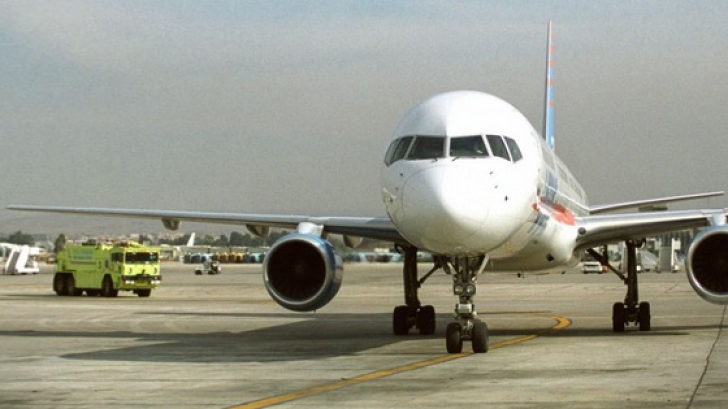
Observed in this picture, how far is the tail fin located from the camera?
3534cm

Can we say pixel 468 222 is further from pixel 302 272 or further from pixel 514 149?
pixel 302 272

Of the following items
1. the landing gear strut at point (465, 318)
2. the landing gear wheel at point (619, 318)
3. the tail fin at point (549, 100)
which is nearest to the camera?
the landing gear strut at point (465, 318)

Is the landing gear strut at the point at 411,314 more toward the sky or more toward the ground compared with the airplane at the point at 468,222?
more toward the ground

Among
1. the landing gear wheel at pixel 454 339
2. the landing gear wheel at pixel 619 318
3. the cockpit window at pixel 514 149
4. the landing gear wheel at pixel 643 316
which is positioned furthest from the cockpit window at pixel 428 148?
the landing gear wheel at pixel 643 316

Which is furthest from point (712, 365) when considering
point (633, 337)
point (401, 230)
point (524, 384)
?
point (633, 337)

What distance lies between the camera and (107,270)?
46.7m

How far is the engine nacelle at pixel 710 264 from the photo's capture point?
65.8ft

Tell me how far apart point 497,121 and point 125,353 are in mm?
6844

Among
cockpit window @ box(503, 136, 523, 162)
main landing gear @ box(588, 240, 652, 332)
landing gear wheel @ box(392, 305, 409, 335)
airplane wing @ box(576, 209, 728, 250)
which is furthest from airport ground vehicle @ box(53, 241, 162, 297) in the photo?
cockpit window @ box(503, 136, 523, 162)

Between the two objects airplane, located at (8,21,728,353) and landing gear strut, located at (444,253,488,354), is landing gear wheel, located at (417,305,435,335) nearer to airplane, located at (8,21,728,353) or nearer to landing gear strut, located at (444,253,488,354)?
airplane, located at (8,21,728,353)

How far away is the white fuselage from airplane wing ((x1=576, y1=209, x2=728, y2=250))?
3297mm

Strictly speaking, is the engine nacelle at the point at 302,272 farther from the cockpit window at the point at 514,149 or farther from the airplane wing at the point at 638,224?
the airplane wing at the point at 638,224

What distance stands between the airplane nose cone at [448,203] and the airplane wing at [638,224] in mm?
6444

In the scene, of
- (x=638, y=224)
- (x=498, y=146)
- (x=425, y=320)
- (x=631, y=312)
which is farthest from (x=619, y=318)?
(x=498, y=146)
